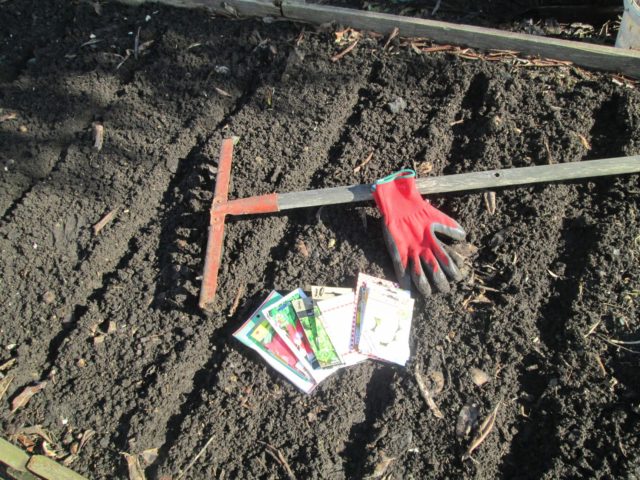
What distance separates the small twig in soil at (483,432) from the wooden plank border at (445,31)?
2.32 m

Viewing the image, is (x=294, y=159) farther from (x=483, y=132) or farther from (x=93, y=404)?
(x=93, y=404)

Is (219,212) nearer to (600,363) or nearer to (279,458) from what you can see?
(279,458)

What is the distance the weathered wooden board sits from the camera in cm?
341

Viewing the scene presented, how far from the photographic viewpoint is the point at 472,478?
95.9 inches

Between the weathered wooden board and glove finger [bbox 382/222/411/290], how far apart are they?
1573 millimetres

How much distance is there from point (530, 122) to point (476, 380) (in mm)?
1652

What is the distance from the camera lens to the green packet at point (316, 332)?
275 cm

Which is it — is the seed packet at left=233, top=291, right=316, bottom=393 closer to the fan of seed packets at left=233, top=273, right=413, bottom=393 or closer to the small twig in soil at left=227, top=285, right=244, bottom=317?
the fan of seed packets at left=233, top=273, right=413, bottom=393

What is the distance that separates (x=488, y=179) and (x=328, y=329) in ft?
4.06

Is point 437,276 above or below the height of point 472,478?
above

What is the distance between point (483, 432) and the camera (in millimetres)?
2525

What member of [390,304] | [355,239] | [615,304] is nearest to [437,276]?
[390,304]

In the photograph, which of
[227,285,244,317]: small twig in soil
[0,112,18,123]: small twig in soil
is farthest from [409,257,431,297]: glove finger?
[0,112,18,123]: small twig in soil

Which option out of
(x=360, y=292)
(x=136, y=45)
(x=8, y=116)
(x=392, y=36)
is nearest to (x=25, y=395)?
(x=360, y=292)
